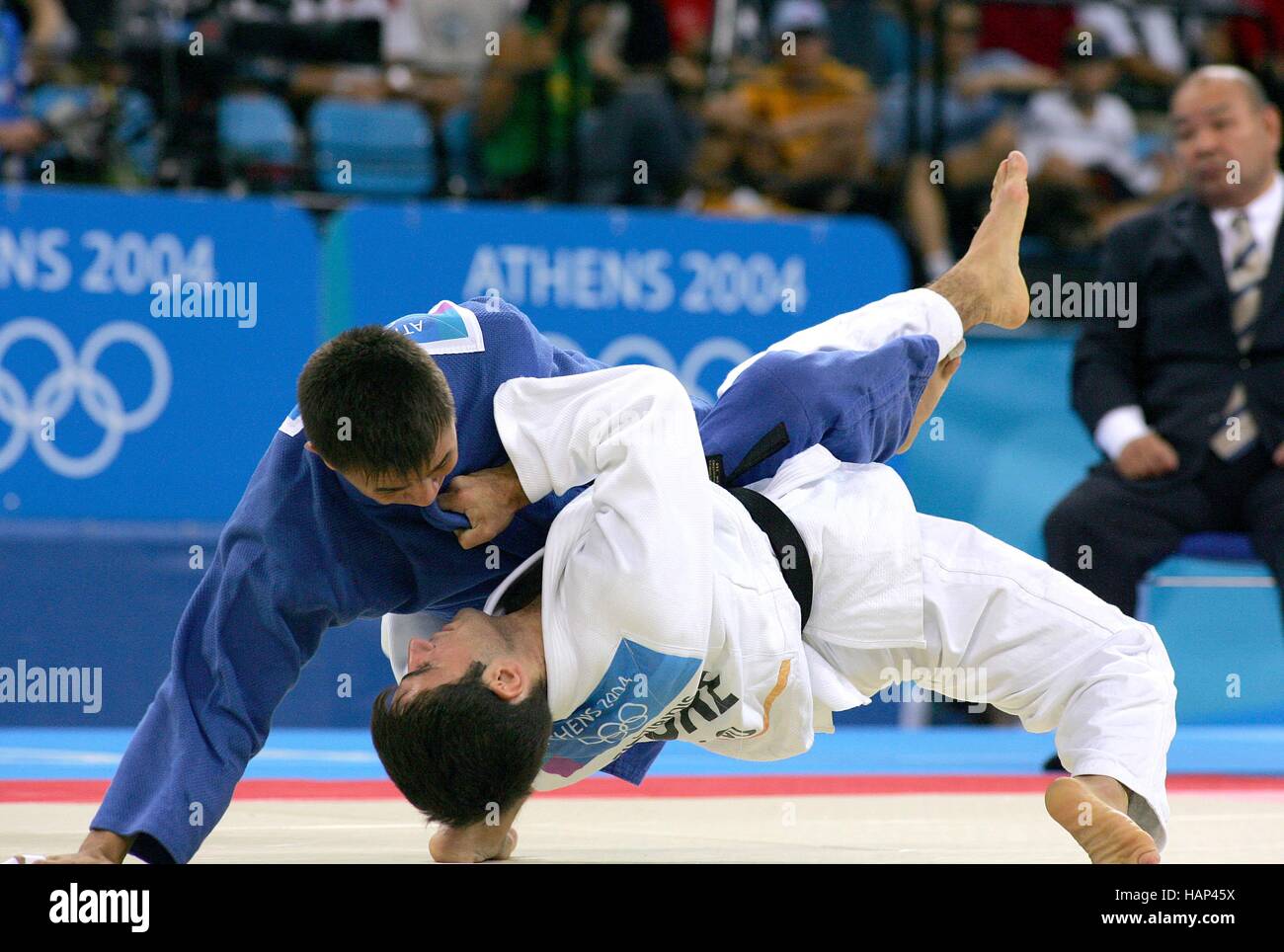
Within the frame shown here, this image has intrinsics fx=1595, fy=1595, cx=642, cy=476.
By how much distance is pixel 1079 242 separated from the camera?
21.7 feet

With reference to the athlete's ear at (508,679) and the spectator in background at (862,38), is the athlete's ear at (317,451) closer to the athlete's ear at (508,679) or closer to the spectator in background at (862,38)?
the athlete's ear at (508,679)

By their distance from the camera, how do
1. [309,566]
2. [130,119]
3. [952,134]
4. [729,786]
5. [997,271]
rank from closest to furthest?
[309,566]
[997,271]
[729,786]
[130,119]
[952,134]

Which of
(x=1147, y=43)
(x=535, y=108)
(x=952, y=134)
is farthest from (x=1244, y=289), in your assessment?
(x=1147, y=43)

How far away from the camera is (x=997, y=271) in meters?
3.14

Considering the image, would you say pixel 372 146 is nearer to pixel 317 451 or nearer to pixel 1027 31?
pixel 1027 31

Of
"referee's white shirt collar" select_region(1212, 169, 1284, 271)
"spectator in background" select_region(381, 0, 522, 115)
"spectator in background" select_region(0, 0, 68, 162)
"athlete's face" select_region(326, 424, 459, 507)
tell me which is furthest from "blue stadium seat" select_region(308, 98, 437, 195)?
"athlete's face" select_region(326, 424, 459, 507)

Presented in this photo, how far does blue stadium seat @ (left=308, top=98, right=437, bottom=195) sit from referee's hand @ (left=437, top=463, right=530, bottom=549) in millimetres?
3697

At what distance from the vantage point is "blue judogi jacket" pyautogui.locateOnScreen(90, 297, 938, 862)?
229 cm

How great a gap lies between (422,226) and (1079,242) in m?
2.91

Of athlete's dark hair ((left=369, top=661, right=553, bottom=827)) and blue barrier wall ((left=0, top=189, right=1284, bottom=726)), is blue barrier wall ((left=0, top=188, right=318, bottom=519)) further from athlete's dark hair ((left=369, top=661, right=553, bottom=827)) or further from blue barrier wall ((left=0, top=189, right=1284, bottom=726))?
athlete's dark hair ((left=369, top=661, right=553, bottom=827))

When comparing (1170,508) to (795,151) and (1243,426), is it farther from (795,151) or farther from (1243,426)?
(795,151)

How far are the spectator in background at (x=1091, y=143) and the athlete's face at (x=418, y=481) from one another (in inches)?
193

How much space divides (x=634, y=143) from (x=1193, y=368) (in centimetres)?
236

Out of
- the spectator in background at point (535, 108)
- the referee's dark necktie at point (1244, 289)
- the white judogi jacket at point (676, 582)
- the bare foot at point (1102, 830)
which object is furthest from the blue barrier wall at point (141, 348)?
the bare foot at point (1102, 830)
